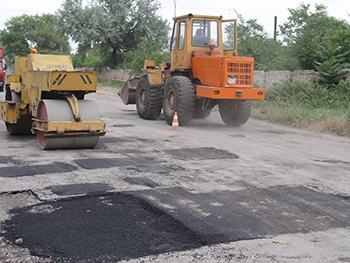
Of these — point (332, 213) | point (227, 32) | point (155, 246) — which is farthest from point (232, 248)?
point (227, 32)

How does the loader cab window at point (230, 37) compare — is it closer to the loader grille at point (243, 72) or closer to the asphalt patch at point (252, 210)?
the loader grille at point (243, 72)

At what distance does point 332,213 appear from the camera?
249 inches

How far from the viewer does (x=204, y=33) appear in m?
15.2

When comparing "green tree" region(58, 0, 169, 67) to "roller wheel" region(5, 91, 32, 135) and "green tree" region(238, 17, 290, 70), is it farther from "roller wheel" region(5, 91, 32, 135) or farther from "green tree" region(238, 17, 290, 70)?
"roller wheel" region(5, 91, 32, 135)

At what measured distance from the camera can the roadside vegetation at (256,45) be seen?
55.7 feet

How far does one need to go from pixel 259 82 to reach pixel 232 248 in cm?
1698

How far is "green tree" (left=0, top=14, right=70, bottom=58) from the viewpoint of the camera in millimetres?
66188

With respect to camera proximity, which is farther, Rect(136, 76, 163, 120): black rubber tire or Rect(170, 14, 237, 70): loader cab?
Rect(136, 76, 163, 120): black rubber tire

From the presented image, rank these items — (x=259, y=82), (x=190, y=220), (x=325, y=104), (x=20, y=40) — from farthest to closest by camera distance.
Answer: (x=20, y=40) < (x=259, y=82) < (x=325, y=104) < (x=190, y=220)

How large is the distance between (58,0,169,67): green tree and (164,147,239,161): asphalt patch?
30164 millimetres

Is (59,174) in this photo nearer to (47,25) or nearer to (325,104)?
(325,104)

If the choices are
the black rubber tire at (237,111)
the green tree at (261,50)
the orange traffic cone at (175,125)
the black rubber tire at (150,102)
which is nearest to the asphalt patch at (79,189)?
the orange traffic cone at (175,125)

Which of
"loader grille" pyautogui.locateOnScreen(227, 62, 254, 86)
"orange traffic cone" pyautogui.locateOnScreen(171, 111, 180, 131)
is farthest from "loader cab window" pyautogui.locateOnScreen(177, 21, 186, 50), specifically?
"orange traffic cone" pyautogui.locateOnScreen(171, 111, 180, 131)

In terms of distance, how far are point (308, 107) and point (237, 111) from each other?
3.42m
